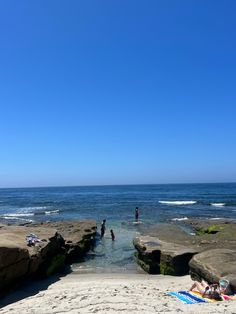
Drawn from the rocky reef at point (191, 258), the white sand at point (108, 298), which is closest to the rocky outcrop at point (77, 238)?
the rocky reef at point (191, 258)

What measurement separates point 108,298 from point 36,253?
5895 mm

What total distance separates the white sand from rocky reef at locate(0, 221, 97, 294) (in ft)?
2.78

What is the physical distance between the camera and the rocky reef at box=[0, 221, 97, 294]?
1491 cm

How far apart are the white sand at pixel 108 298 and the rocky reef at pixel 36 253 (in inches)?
33.4

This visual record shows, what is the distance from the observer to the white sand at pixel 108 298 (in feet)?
37.8

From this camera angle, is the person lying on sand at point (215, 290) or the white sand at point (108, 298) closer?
the white sand at point (108, 298)

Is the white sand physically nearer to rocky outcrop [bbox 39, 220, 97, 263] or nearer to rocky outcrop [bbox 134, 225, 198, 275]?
rocky outcrop [bbox 134, 225, 198, 275]

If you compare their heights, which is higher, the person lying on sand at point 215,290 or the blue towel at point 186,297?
the person lying on sand at point 215,290

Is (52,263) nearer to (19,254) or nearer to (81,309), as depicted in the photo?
(19,254)

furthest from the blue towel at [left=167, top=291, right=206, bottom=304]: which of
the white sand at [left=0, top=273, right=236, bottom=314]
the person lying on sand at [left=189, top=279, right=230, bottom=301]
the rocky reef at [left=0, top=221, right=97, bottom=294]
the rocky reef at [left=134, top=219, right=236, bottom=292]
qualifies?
the rocky reef at [left=0, top=221, right=97, bottom=294]

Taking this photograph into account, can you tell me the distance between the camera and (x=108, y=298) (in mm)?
12641

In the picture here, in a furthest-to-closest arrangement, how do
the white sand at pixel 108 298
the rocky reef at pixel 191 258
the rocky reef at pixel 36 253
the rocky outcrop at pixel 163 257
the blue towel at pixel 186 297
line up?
the rocky outcrop at pixel 163 257 → the rocky reef at pixel 191 258 → the rocky reef at pixel 36 253 → the blue towel at pixel 186 297 → the white sand at pixel 108 298

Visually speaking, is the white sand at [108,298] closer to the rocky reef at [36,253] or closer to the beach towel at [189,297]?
the beach towel at [189,297]

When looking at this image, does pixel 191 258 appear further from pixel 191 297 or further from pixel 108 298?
pixel 108 298
